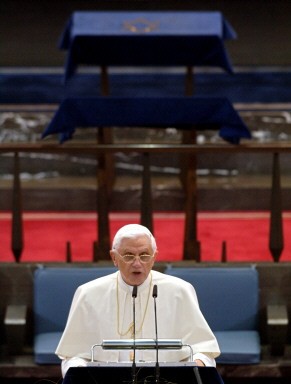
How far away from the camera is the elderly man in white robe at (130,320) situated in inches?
176

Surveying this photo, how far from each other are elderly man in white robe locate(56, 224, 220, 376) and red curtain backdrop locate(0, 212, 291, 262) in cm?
252

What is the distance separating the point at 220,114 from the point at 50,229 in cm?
215

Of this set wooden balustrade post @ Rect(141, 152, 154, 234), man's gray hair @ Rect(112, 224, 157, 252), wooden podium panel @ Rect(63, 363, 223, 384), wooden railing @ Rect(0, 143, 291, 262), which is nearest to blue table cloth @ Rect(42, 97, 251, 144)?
wooden railing @ Rect(0, 143, 291, 262)

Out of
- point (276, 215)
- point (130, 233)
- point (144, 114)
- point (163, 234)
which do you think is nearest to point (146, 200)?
point (144, 114)

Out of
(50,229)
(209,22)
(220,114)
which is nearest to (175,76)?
(209,22)

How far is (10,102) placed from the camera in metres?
11.4

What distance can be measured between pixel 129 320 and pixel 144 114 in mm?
2488

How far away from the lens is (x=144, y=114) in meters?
6.79

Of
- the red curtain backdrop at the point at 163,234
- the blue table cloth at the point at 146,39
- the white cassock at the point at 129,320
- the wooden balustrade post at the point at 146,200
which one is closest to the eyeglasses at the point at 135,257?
the white cassock at the point at 129,320

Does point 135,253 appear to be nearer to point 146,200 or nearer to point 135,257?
point 135,257

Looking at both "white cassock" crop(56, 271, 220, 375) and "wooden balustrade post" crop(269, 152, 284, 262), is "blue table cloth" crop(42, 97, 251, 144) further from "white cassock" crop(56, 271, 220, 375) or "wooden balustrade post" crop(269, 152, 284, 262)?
"white cassock" crop(56, 271, 220, 375)

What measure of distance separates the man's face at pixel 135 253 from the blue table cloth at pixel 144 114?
2495 millimetres

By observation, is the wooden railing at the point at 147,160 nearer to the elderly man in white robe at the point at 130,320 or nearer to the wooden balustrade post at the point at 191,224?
the wooden balustrade post at the point at 191,224

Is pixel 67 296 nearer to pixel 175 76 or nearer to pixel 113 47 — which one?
pixel 113 47
